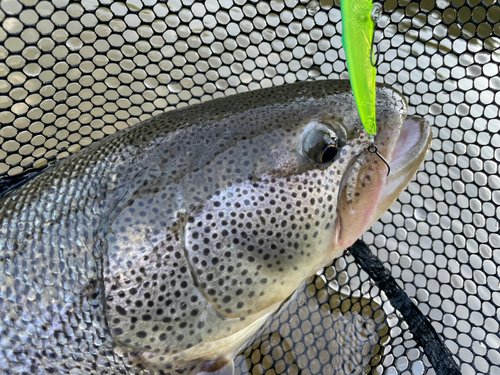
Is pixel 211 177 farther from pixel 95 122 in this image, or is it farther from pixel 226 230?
pixel 95 122

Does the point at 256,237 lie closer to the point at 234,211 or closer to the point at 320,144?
the point at 234,211

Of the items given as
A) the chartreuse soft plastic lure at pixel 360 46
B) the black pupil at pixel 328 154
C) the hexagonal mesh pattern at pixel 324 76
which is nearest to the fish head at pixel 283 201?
the black pupil at pixel 328 154

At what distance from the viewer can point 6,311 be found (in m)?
1.66

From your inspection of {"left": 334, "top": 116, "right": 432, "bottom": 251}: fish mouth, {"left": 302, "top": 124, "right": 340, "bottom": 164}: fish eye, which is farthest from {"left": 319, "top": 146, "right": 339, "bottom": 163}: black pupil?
{"left": 334, "top": 116, "right": 432, "bottom": 251}: fish mouth

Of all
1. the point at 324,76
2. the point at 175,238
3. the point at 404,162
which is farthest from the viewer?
the point at 324,76

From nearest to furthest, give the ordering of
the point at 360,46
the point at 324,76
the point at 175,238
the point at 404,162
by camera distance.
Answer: the point at 360,46 < the point at 175,238 < the point at 404,162 < the point at 324,76

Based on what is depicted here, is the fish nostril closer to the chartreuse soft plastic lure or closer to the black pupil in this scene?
the black pupil

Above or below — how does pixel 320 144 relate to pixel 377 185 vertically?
above

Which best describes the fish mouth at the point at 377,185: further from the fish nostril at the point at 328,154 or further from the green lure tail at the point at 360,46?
the green lure tail at the point at 360,46

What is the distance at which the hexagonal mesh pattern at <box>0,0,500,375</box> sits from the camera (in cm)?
264

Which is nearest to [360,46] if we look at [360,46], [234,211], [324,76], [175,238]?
[360,46]

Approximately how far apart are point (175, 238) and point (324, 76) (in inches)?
86.2

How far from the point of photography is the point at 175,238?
1.69 meters

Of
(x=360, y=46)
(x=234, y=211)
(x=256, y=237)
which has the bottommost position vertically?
(x=256, y=237)
